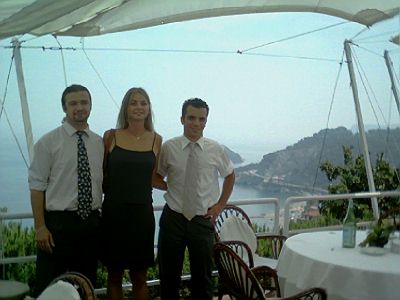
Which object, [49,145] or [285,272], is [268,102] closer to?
[285,272]

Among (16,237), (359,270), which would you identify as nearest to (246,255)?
(359,270)

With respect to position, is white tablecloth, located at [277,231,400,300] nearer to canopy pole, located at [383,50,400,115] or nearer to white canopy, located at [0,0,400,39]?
white canopy, located at [0,0,400,39]

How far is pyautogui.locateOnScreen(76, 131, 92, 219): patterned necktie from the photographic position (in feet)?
8.54

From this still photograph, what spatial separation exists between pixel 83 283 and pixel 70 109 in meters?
1.08

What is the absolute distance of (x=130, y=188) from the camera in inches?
107

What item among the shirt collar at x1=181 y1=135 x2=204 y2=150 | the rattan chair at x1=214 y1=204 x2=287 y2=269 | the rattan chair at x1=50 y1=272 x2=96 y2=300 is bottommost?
the rattan chair at x1=214 y1=204 x2=287 y2=269

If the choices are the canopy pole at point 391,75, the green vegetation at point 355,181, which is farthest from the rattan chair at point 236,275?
the green vegetation at point 355,181

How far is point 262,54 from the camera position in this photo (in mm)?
5582

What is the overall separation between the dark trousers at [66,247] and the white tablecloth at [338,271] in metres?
1.16

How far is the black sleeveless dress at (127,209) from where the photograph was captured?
2.71 meters

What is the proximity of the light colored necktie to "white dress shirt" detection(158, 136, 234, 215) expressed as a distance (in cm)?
2

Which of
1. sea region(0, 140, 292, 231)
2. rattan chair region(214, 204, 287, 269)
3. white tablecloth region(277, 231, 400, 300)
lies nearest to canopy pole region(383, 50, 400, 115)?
sea region(0, 140, 292, 231)

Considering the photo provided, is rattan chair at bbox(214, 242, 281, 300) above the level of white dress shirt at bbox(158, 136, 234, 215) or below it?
below

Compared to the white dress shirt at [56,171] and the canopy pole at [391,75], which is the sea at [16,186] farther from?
the canopy pole at [391,75]
